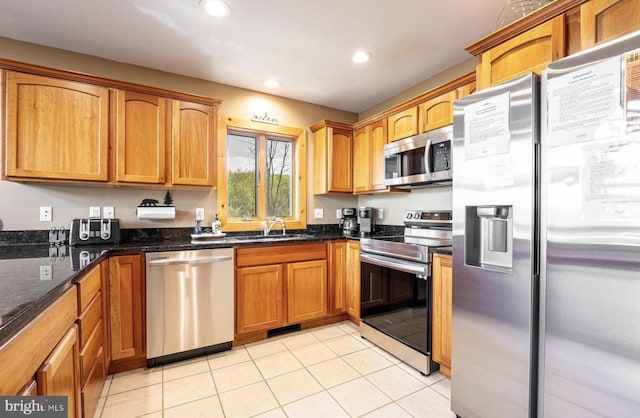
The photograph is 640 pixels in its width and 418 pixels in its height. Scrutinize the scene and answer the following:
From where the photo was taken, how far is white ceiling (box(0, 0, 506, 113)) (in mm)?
1891

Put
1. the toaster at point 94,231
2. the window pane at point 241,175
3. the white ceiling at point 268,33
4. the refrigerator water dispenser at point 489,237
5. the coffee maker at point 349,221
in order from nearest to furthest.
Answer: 1. the refrigerator water dispenser at point 489,237
2. the white ceiling at point 268,33
3. the toaster at point 94,231
4. the window pane at point 241,175
5. the coffee maker at point 349,221

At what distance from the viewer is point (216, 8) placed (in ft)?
6.18

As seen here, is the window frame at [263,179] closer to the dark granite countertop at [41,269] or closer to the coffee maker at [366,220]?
the dark granite countertop at [41,269]

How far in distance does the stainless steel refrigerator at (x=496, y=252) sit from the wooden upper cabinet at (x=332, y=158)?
182cm

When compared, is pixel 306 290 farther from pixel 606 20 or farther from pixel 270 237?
pixel 606 20

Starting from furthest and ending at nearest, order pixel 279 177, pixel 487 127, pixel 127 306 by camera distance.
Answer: pixel 279 177 → pixel 127 306 → pixel 487 127

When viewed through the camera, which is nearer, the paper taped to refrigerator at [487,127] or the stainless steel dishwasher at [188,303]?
the paper taped to refrigerator at [487,127]

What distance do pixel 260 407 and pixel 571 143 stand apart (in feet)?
7.08

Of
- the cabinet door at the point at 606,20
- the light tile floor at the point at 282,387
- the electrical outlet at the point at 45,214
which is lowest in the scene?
the light tile floor at the point at 282,387

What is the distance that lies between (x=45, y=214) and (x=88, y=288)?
132 centimetres

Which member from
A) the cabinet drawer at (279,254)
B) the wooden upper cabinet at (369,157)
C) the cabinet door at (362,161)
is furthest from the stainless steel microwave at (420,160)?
the cabinet drawer at (279,254)

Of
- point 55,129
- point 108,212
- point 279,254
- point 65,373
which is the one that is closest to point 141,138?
point 55,129

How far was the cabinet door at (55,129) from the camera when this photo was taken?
201cm

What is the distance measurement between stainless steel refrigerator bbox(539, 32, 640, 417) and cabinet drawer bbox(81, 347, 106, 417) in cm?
216
